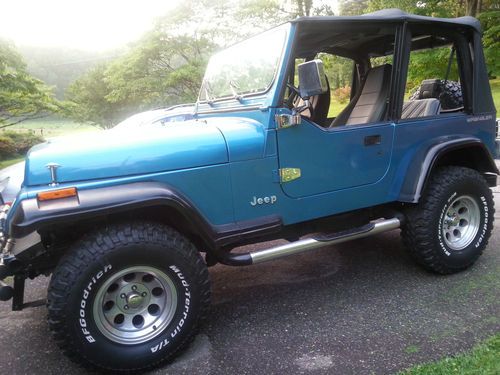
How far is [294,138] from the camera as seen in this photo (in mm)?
2787

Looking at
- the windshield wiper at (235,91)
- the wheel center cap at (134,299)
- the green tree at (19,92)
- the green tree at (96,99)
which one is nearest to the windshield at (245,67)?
the windshield wiper at (235,91)

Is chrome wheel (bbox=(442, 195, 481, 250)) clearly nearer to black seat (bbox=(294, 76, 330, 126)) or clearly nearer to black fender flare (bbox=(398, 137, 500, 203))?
black fender flare (bbox=(398, 137, 500, 203))

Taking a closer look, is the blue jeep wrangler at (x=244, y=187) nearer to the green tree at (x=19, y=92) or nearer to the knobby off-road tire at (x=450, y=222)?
the knobby off-road tire at (x=450, y=222)

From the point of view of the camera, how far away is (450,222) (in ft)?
11.8

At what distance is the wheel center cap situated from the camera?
2461mm

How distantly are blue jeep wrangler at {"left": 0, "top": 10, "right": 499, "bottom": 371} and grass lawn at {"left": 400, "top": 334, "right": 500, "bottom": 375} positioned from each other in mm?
1019

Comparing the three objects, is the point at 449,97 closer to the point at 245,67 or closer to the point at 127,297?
the point at 245,67

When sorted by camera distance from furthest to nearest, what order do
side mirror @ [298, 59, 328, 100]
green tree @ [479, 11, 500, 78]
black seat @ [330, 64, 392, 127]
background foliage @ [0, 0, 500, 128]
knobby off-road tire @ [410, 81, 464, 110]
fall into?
background foliage @ [0, 0, 500, 128], green tree @ [479, 11, 500, 78], knobby off-road tire @ [410, 81, 464, 110], black seat @ [330, 64, 392, 127], side mirror @ [298, 59, 328, 100]

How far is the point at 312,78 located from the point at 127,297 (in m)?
1.78

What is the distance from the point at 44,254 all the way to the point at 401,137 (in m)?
2.69

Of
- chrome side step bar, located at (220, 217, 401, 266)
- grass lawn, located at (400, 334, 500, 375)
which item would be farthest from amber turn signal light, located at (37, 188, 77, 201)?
grass lawn, located at (400, 334, 500, 375)

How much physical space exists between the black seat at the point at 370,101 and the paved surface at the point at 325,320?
53.6 inches

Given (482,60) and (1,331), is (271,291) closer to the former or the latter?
(1,331)

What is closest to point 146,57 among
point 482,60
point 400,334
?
point 482,60
